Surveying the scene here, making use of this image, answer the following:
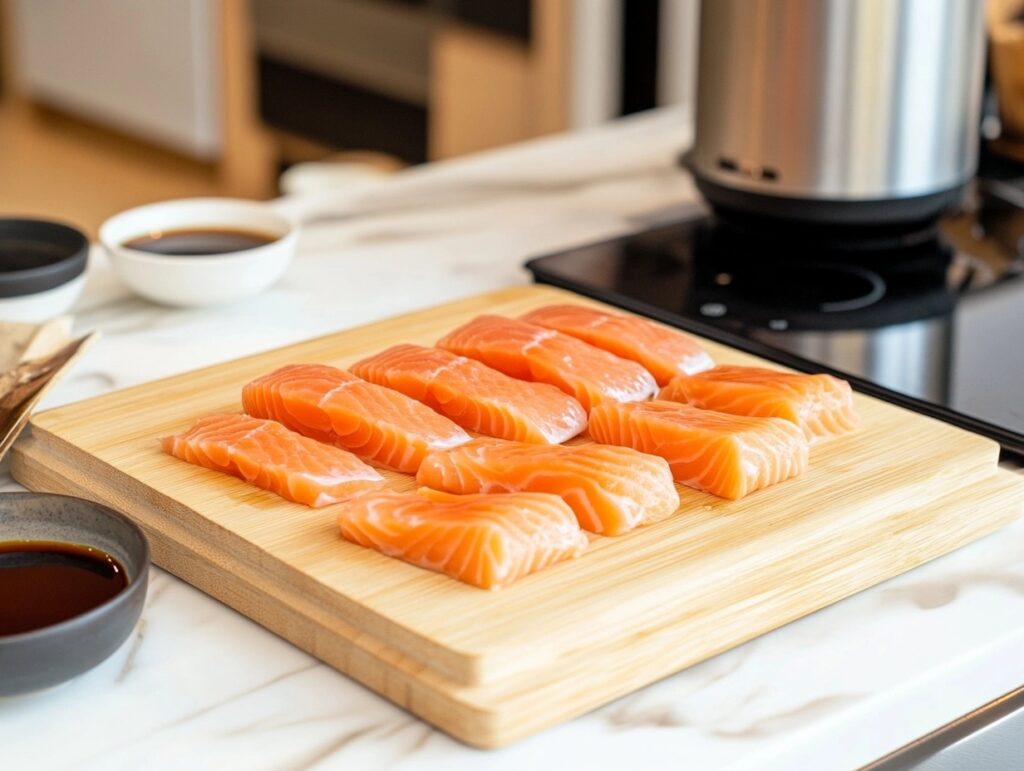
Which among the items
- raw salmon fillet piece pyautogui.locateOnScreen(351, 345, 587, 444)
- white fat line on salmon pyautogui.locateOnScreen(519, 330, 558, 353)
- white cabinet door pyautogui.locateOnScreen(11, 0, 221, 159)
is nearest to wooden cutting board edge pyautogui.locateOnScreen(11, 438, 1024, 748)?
raw salmon fillet piece pyautogui.locateOnScreen(351, 345, 587, 444)

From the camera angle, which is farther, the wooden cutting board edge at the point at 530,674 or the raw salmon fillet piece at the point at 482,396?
the raw salmon fillet piece at the point at 482,396

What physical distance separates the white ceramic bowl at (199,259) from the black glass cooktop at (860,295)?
11.4 inches

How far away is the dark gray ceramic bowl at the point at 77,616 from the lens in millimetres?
856

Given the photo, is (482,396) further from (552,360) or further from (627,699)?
(627,699)

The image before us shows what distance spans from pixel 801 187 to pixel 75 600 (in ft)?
3.03

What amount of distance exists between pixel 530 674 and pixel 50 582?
0.32 meters

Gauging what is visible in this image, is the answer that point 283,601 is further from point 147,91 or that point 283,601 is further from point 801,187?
point 147,91

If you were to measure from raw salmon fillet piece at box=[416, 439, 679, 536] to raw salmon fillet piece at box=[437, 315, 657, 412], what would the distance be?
0.43 feet

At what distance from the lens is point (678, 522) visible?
104cm

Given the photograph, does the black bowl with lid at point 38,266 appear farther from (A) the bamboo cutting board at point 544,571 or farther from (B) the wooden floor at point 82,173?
(B) the wooden floor at point 82,173

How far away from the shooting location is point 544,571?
0.97 meters

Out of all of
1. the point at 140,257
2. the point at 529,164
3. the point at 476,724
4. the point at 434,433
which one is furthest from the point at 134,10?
the point at 476,724

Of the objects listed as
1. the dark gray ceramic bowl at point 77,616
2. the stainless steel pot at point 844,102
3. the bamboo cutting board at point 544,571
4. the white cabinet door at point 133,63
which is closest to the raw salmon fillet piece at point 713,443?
the bamboo cutting board at point 544,571

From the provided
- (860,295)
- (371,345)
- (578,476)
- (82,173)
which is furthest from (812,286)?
(82,173)
